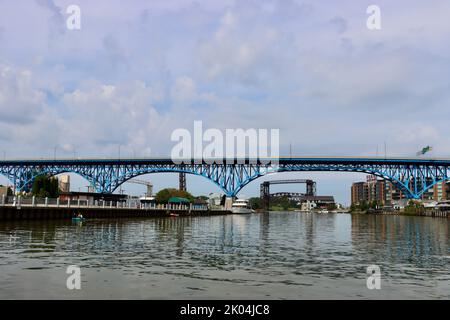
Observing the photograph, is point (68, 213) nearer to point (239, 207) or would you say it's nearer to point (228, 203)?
point (228, 203)

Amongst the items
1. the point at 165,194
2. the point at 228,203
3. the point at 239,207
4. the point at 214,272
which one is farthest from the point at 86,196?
the point at 214,272

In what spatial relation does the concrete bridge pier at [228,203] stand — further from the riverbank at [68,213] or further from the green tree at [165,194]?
the riverbank at [68,213]

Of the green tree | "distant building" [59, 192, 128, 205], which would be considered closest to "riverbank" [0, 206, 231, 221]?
"distant building" [59, 192, 128, 205]

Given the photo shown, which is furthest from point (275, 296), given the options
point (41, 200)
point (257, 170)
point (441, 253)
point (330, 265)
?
point (257, 170)

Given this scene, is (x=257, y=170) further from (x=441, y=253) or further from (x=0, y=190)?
(x=441, y=253)

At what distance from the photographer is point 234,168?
409ft

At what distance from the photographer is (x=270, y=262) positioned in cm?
2070

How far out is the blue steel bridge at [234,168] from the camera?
120 m

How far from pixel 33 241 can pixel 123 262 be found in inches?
446

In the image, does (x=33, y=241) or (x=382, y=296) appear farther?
(x=33, y=241)

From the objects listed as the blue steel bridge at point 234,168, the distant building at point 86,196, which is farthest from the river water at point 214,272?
the blue steel bridge at point 234,168

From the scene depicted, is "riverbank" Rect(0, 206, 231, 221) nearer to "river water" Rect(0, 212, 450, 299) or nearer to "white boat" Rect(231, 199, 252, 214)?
"river water" Rect(0, 212, 450, 299)

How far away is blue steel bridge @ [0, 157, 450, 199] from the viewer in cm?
12050
